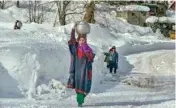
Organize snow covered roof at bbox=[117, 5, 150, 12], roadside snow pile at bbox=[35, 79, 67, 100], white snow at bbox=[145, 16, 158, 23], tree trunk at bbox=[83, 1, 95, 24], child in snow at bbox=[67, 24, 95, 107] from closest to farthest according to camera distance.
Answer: child in snow at bbox=[67, 24, 95, 107], roadside snow pile at bbox=[35, 79, 67, 100], tree trunk at bbox=[83, 1, 95, 24], snow covered roof at bbox=[117, 5, 150, 12], white snow at bbox=[145, 16, 158, 23]

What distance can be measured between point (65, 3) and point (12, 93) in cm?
3357

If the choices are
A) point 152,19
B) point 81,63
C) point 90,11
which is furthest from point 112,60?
point 152,19

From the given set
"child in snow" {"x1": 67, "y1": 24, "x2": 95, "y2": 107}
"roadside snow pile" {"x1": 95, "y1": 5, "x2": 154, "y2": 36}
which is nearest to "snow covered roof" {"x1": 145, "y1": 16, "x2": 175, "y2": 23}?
"roadside snow pile" {"x1": 95, "y1": 5, "x2": 154, "y2": 36}

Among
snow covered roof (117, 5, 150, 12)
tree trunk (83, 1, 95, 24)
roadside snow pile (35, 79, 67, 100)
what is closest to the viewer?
roadside snow pile (35, 79, 67, 100)

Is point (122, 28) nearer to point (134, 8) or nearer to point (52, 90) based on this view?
point (134, 8)

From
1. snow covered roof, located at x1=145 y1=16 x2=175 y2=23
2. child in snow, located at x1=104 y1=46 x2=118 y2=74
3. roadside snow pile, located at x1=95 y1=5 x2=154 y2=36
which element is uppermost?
child in snow, located at x1=104 y1=46 x2=118 y2=74

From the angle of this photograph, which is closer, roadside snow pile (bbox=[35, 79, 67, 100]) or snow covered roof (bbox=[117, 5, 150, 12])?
roadside snow pile (bbox=[35, 79, 67, 100])

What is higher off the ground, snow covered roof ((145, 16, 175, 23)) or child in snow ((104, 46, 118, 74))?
child in snow ((104, 46, 118, 74))

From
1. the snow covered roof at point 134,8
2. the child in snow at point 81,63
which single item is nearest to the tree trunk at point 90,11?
the snow covered roof at point 134,8

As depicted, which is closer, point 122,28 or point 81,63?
point 81,63

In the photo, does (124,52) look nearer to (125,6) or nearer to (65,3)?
(65,3)

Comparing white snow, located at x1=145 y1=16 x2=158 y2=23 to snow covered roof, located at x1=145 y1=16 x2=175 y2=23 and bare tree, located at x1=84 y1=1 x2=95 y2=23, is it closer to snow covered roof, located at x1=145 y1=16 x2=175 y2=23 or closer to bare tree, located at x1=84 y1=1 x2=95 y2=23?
snow covered roof, located at x1=145 y1=16 x2=175 y2=23

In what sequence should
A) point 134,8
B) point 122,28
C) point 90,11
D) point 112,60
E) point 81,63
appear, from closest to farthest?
point 81,63 → point 112,60 → point 90,11 → point 122,28 → point 134,8

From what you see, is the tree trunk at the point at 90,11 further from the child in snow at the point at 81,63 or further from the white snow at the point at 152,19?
the child in snow at the point at 81,63
